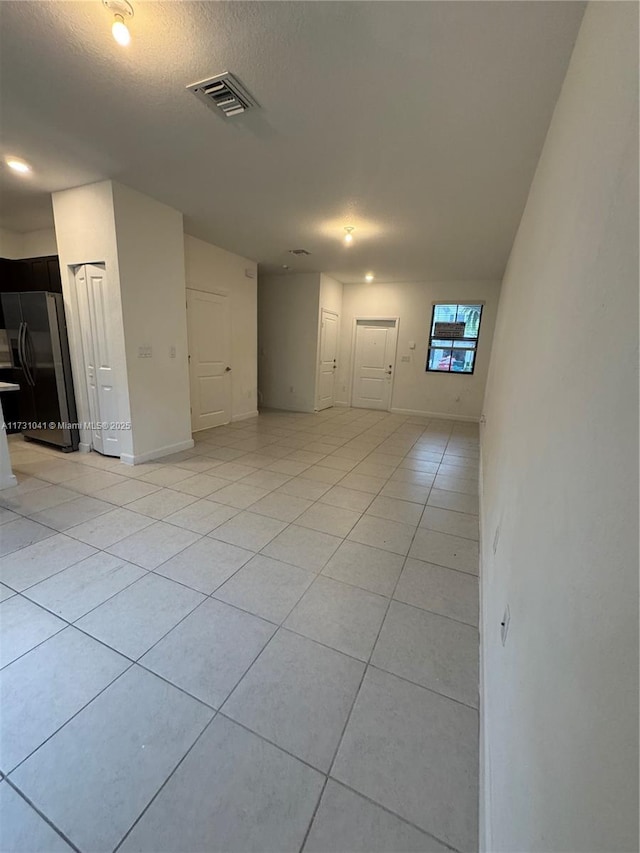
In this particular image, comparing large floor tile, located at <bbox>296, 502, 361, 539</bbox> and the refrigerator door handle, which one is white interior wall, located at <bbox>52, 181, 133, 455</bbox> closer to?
the refrigerator door handle

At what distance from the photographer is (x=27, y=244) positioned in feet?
16.4

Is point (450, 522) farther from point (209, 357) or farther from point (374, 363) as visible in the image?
point (374, 363)

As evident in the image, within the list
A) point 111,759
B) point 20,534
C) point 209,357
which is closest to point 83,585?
point 20,534

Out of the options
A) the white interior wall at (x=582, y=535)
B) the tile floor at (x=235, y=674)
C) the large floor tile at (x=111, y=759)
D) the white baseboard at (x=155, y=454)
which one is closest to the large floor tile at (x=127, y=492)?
the tile floor at (x=235, y=674)

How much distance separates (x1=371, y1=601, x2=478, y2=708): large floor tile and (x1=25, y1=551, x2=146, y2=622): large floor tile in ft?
4.69

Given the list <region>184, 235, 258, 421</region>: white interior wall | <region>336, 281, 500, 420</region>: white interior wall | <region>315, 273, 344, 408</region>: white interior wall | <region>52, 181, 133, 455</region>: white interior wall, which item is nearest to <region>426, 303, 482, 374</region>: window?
<region>336, 281, 500, 420</region>: white interior wall

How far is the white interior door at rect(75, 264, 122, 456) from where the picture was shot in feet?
11.4

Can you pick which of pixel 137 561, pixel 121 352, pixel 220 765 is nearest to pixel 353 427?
pixel 121 352

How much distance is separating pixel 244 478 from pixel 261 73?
2955 mm

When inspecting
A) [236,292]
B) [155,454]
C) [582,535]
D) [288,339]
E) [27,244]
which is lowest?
[155,454]

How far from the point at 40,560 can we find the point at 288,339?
18.1 feet

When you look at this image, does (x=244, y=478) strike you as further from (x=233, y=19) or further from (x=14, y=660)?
(x=233, y=19)

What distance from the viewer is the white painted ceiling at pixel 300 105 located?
4.99ft

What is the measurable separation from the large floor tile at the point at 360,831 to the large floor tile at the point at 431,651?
469mm
